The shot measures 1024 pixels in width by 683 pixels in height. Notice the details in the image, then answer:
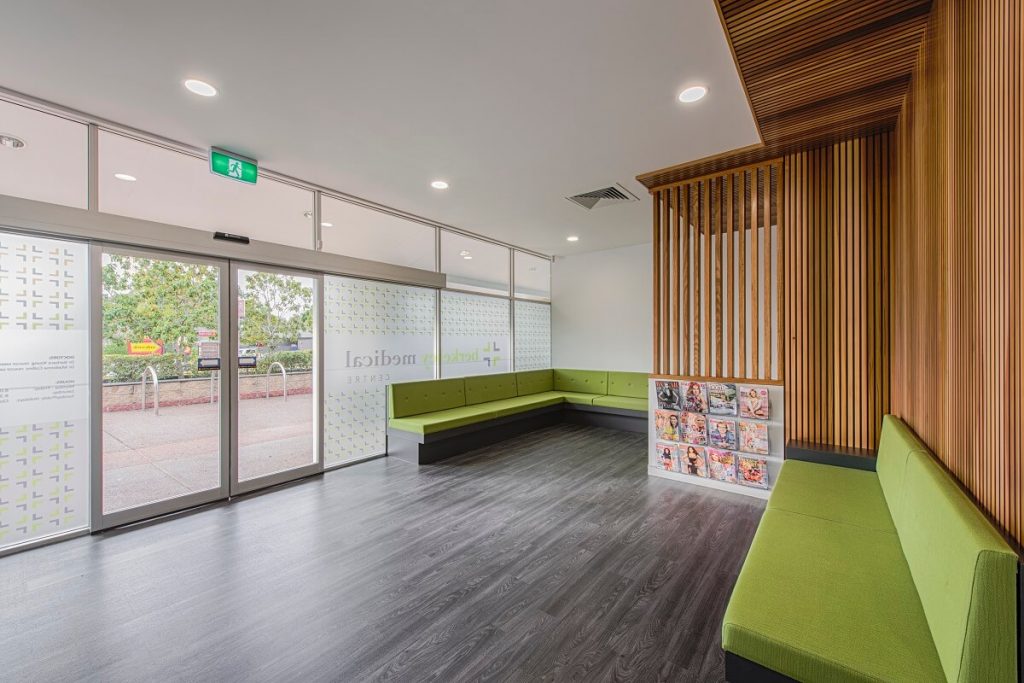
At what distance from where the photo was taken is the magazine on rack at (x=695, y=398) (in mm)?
4207

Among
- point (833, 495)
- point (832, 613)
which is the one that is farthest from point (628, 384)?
point (832, 613)

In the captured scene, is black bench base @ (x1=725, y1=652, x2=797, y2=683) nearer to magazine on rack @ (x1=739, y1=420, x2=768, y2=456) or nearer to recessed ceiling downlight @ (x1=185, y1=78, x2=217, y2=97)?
magazine on rack @ (x1=739, y1=420, x2=768, y2=456)

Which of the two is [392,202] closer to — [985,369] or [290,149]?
[290,149]

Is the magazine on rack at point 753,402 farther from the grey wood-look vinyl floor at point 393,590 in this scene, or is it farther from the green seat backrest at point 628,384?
the green seat backrest at point 628,384

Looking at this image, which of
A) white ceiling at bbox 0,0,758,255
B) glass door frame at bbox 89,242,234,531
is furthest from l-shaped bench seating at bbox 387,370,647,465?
white ceiling at bbox 0,0,758,255

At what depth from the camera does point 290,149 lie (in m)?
3.63

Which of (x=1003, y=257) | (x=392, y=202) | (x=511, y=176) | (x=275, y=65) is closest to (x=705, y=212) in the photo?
(x=511, y=176)

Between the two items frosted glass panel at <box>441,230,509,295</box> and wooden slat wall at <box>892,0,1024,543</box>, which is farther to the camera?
frosted glass panel at <box>441,230,509,295</box>

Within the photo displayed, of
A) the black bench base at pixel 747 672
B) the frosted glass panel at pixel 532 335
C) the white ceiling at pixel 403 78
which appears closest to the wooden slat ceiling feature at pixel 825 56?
the white ceiling at pixel 403 78

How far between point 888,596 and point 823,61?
2.86 meters

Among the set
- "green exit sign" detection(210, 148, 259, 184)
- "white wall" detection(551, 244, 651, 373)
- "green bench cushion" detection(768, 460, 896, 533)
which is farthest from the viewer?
"white wall" detection(551, 244, 651, 373)

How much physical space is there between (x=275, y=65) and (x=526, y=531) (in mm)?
3468

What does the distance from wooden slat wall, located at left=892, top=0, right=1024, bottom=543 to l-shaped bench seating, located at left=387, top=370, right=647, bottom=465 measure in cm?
412

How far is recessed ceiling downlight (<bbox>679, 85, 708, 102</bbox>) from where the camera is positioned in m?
2.80
